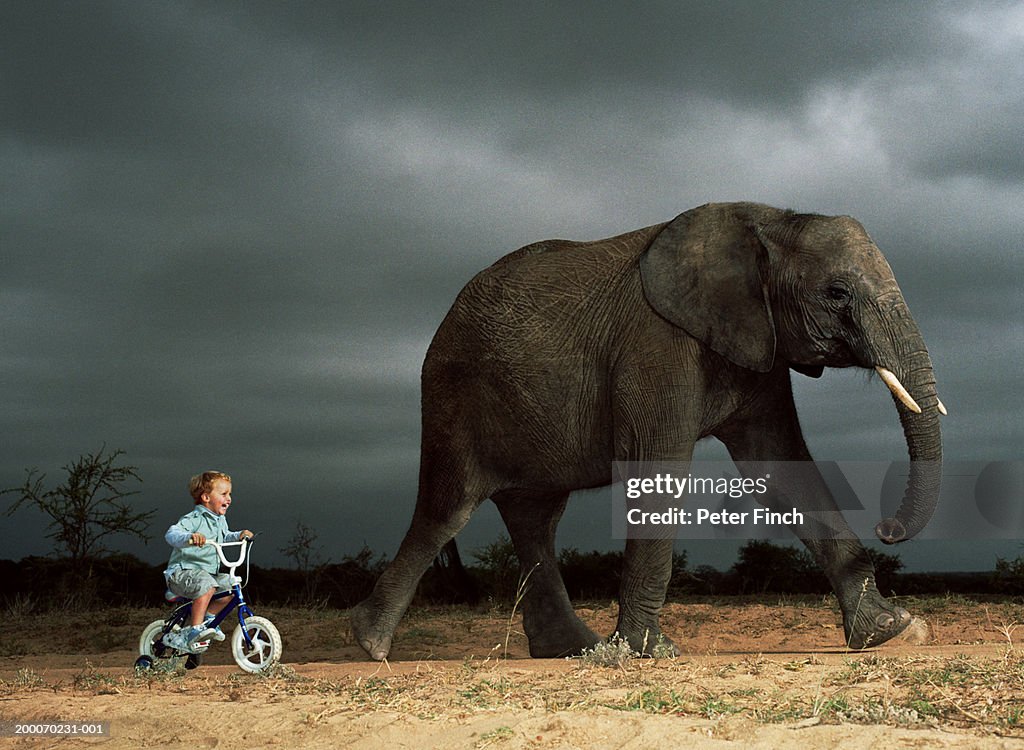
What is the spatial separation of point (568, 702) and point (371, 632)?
419 centimetres

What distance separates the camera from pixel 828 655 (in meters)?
8.05

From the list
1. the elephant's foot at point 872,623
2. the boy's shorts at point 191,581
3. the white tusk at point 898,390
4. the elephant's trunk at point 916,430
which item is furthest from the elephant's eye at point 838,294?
the boy's shorts at point 191,581

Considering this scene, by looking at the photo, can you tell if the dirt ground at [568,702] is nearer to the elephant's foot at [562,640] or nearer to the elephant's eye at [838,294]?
the elephant's foot at [562,640]

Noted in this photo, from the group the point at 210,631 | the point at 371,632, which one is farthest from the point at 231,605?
the point at 371,632

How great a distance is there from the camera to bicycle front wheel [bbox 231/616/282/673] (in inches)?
298

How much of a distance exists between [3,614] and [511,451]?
808 centimetres

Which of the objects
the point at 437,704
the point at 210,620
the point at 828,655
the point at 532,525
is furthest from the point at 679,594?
the point at 437,704

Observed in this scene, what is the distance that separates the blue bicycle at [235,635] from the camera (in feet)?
24.9

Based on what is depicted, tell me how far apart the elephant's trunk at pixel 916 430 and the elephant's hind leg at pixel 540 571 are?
2953 millimetres

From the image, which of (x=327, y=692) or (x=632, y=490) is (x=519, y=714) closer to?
(x=327, y=692)

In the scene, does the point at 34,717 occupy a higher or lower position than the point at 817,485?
lower

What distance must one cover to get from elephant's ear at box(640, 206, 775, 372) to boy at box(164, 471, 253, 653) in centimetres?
366

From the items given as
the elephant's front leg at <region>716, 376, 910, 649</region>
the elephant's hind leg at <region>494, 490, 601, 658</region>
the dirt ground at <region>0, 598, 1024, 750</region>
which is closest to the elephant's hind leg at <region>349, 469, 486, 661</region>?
the dirt ground at <region>0, 598, 1024, 750</region>

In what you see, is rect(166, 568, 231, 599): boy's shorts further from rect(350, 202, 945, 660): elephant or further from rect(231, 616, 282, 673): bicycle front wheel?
rect(350, 202, 945, 660): elephant
